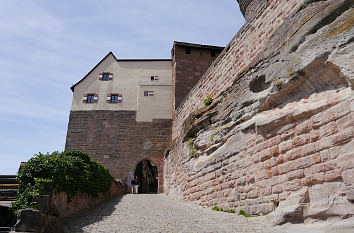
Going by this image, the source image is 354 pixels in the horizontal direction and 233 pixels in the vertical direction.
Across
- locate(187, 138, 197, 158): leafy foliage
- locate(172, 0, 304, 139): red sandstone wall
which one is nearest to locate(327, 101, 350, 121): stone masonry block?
locate(172, 0, 304, 139): red sandstone wall

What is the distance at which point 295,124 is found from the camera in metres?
5.33

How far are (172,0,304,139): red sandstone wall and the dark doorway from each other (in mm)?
11855

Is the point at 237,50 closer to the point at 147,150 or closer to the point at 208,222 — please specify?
the point at 208,222

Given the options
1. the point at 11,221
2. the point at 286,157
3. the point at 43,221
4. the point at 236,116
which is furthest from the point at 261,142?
the point at 11,221

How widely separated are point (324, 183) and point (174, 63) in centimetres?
1669

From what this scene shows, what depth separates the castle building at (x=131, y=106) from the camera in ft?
64.4

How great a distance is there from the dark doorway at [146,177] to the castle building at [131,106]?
432 cm

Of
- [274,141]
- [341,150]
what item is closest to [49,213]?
[274,141]

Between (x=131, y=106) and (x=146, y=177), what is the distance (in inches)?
304

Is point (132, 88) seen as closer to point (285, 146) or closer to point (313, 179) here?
point (285, 146)

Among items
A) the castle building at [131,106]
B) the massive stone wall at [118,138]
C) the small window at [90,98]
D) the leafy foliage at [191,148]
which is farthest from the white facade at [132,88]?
the leafy foliage at [191,148]

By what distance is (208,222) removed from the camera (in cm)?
577

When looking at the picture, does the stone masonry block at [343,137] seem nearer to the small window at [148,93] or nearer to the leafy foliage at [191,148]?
the leafy foliage at [191,148]

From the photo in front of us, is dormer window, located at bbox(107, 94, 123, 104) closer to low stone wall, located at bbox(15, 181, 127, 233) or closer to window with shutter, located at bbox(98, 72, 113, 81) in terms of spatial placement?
window with shutter, located at bbox(98, 72, 113, 81)
